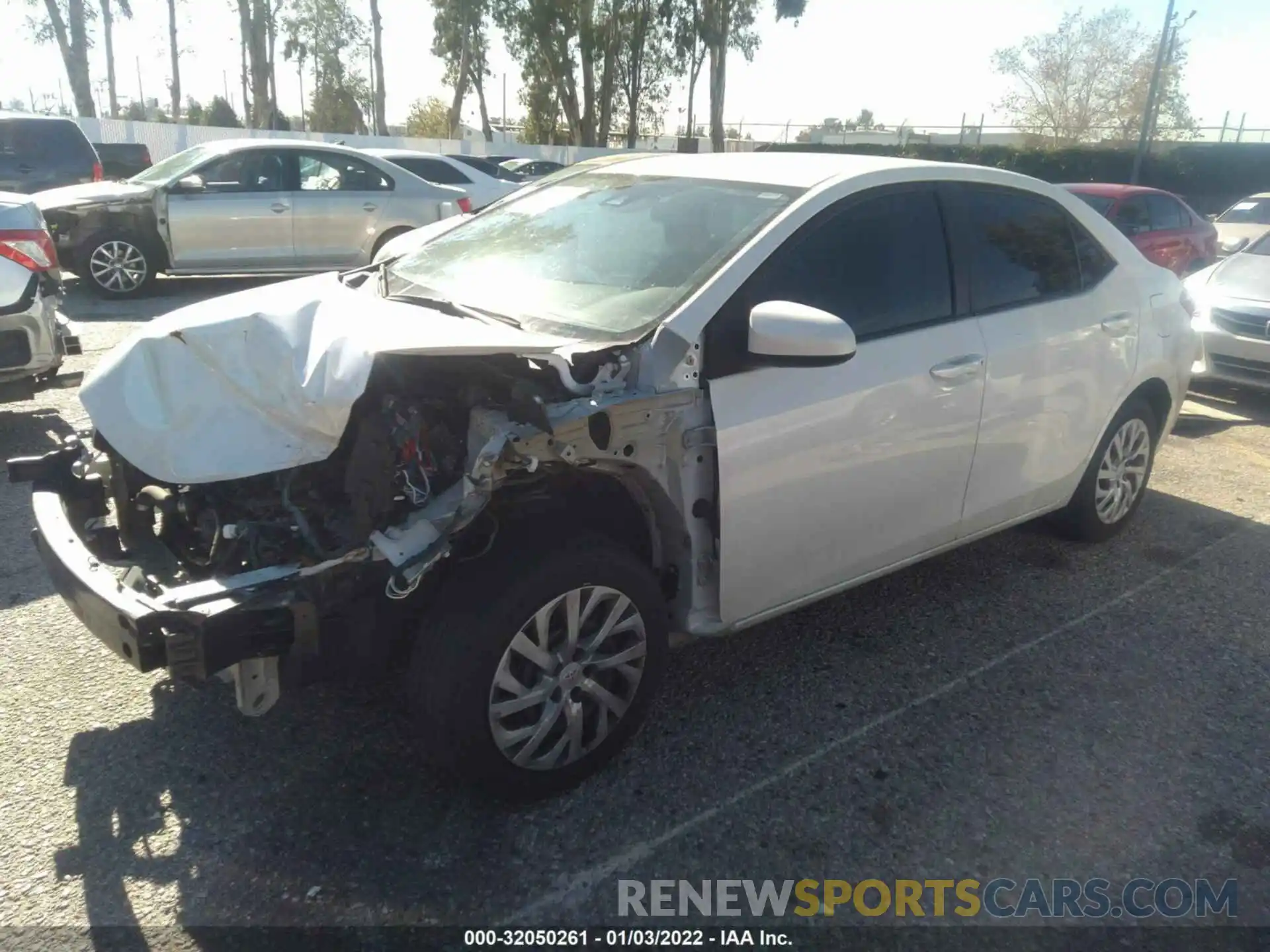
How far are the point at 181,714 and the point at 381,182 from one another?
9238 millimetres

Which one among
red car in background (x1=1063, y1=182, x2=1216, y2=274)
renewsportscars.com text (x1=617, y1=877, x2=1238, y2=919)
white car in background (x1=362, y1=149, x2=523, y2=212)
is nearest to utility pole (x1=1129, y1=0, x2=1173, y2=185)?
red car in background (x1=1063, y1=182, x2=1216, y2=274)

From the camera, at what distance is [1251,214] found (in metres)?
13.5

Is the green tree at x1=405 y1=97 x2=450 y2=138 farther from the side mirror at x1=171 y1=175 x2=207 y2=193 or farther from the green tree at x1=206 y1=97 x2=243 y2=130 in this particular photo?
the side mirror at x1=171 y1=175 x2=207 y2=193

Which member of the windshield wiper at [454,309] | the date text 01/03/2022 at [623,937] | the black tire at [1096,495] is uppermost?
the windshield wiper at [454,309]

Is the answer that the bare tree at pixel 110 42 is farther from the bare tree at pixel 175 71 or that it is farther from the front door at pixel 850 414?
the front door at pixel 850 414

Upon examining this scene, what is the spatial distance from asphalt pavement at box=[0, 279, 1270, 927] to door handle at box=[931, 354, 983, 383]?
1.07 meters

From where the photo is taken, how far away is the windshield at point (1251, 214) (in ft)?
43.7

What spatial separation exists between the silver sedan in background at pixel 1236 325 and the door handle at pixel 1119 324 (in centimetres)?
399

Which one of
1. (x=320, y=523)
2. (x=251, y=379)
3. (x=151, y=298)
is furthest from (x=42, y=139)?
(x=320, y=523)

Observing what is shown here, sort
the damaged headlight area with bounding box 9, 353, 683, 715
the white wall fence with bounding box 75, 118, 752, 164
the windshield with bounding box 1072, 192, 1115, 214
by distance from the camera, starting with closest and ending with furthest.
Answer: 1. the damaged headlight area with bounding box 9, 353, 683, 715
2. the windshield with bounding box 1072, 192, 1115, 214
3. the white wall fence with bounding box 75, 118, 752, 164

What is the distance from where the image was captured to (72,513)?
9.94ft

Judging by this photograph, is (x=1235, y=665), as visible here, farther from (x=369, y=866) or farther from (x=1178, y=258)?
(x=1178, y=258)

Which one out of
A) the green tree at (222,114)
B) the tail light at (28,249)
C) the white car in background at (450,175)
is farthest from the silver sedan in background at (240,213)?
the green tree at (222,114)

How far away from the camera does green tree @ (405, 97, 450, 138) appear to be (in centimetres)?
4667
